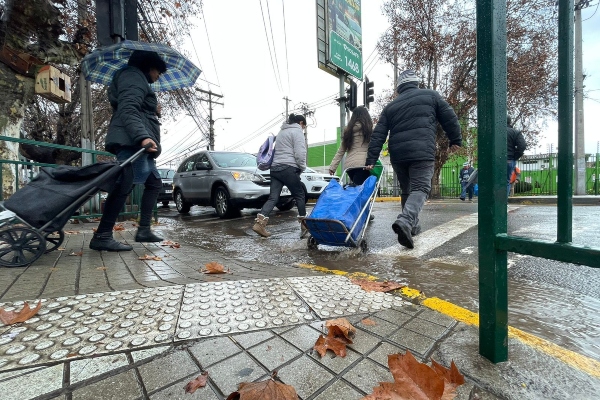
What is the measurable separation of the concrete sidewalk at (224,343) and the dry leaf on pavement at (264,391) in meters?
0.05

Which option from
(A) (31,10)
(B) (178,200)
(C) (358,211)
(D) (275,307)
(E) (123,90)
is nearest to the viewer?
(D) (275,307)

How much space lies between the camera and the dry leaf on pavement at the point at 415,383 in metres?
1.00

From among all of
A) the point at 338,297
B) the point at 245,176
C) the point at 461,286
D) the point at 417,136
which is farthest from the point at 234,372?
the point at 245,176

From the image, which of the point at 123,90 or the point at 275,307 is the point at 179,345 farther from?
the point at 123,90

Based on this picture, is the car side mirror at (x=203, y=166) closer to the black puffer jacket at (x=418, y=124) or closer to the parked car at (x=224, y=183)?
the parked car at (x=224, y=183)

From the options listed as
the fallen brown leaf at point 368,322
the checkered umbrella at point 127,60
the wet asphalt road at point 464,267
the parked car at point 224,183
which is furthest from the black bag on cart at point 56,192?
the parked car at point 224,183

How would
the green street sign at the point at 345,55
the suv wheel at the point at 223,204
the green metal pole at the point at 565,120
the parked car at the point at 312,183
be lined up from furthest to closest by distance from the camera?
the green street sign at the point at 345,55
the parked car at the point at 312,183
the suv wheel at the point at 223,204
the green metal pole at the point at 565,120

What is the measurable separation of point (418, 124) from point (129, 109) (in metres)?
2.92

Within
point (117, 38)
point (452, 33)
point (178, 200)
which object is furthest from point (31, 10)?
point (452, 33)

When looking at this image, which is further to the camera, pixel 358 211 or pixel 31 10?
pixel 31 10

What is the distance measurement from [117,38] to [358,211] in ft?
11.2

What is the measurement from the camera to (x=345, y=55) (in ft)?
38.5

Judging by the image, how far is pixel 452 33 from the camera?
46.3 ft

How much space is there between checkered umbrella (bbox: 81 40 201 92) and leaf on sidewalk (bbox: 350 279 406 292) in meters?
3.03
